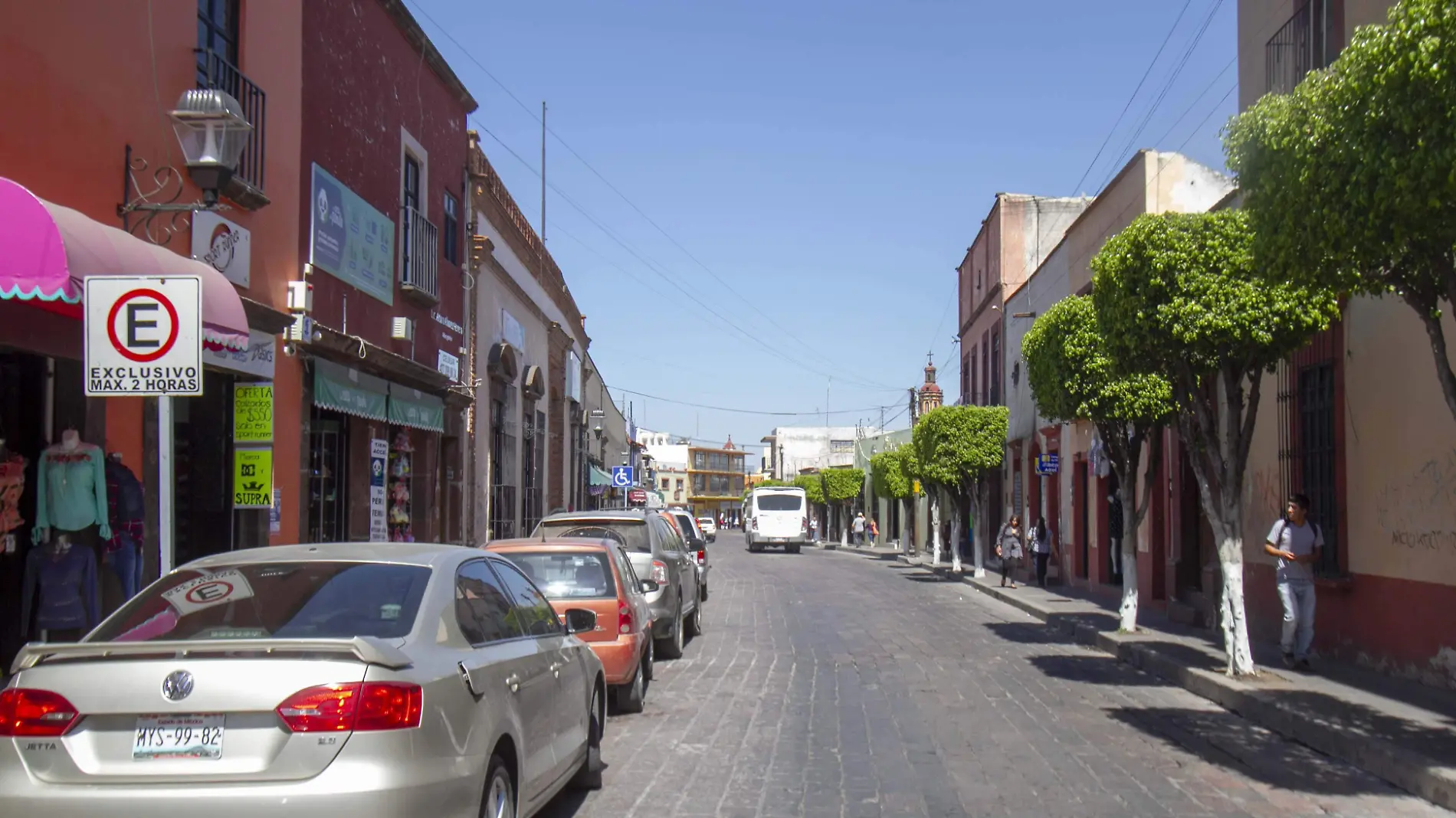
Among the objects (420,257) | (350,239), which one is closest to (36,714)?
(350,239)

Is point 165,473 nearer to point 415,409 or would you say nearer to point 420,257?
point 415,409

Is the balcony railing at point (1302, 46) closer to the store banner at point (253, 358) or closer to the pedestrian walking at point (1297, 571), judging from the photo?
the pedestrian walking at point (1297, 571)

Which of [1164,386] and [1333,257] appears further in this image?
[1164,386]

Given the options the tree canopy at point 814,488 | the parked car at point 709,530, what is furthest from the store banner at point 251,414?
the tree canopy at point 814,488

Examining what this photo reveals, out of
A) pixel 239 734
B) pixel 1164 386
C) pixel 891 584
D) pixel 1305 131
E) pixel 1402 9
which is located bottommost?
pixel 891 584

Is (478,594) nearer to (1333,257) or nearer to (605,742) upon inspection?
(605,742)

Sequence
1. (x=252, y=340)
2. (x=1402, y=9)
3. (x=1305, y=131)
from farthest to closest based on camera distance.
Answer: (x=252, y=340)
(x=1305, y=131)
(x=1402, y=9)

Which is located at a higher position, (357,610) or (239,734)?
(357,610)

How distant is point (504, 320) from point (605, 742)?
15857 millimetres

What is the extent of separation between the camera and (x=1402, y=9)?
24.2 ft

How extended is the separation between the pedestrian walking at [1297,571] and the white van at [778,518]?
47.6 m

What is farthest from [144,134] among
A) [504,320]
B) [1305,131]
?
[504,320]

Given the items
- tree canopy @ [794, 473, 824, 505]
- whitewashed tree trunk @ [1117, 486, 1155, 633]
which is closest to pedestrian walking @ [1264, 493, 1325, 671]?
whitewashed tree trunk @ [1117, 486, 1155, 633]

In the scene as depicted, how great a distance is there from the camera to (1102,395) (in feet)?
51.6
